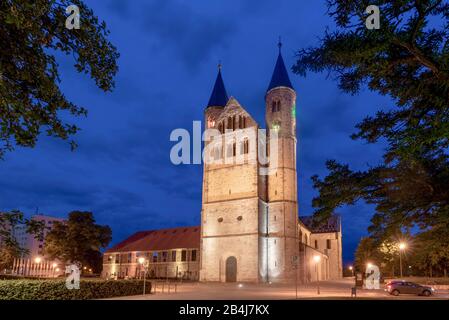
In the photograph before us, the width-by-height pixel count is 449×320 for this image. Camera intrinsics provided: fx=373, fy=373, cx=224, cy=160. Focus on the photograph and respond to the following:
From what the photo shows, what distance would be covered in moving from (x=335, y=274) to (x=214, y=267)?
42760 mm

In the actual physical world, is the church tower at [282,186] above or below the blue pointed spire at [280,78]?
below

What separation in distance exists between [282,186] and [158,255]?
25.9 meters

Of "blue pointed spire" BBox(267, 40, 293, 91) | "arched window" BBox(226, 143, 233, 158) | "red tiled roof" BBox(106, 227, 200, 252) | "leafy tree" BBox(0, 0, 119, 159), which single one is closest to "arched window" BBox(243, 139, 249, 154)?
"arched window" BBox(226, 143, 233, 158)

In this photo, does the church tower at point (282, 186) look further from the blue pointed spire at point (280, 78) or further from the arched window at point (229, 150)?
the arched window at point (229, 150)

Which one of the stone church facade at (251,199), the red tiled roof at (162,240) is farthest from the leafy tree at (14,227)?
the red tiled roof at (162,240)

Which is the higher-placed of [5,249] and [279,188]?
[279,188]

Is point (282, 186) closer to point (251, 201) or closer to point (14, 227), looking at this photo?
point (251, 201)

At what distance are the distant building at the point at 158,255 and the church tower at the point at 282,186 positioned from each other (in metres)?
15.2

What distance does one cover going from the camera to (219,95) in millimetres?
57000

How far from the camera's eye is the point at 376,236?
9.34m

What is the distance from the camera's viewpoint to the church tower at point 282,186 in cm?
4404

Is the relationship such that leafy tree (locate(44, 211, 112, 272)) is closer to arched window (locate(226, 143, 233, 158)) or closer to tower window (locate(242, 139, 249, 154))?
arched window (locate(226, 143, 233, 158))
